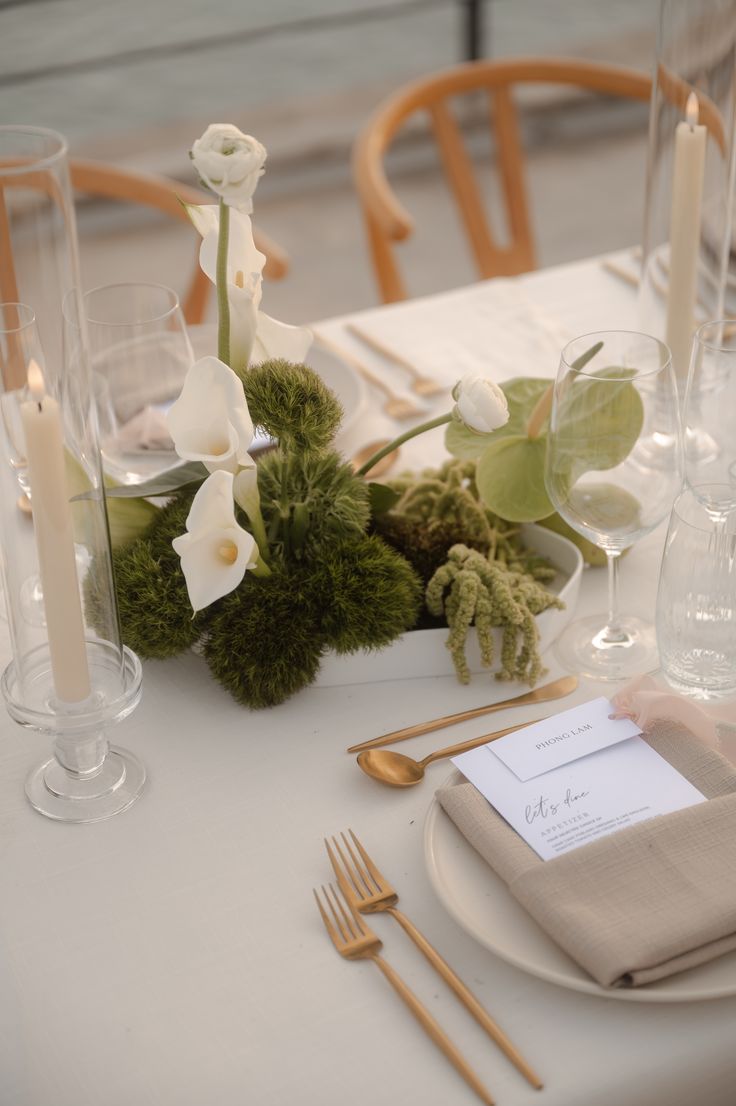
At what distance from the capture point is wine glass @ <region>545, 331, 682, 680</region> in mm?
932

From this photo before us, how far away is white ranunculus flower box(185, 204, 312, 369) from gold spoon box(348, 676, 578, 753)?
11.9 inches

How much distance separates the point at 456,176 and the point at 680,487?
1.28m

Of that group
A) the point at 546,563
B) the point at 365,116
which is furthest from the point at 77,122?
the point at 546,563

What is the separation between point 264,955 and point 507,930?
6.1 inches

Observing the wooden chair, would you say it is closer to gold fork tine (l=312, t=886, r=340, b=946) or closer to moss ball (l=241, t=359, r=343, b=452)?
moss ball (l=241, t=359, r=343, b=452)

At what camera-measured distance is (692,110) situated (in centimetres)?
122

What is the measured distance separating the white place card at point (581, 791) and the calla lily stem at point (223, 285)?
347 mm

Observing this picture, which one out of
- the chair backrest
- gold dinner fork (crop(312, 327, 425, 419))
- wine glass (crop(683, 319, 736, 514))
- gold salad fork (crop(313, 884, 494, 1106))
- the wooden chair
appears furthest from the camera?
the chair backrest

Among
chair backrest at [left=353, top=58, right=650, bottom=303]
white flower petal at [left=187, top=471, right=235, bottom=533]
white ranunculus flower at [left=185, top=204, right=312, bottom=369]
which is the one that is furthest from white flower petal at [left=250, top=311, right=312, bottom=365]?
chair backrest at [left=353, top=58, right=650, bottom=303]

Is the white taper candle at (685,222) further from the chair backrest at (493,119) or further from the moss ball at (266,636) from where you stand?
the chair backrest at (493,119)

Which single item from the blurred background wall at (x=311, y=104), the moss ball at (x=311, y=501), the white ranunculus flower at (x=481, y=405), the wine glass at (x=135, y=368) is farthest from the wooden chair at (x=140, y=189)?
the blurred background wall at (x=311, y=104)

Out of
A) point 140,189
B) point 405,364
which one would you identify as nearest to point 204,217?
point 405,364

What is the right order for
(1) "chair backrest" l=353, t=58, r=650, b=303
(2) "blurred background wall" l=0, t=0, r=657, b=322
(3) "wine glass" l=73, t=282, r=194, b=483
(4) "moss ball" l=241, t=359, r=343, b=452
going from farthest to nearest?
(2) "blurred background wall" l=0, t=0, r=657, b=322, (1) "chair backrest" l=353, t=58, r=650, b=303, (3) "wine glass" l=73, t=282, r=194, b=483, (4) "moss ball" l=241, t=359, r=343, b=452

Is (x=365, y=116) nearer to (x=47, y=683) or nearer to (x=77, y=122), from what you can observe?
(x=77, y=122)
